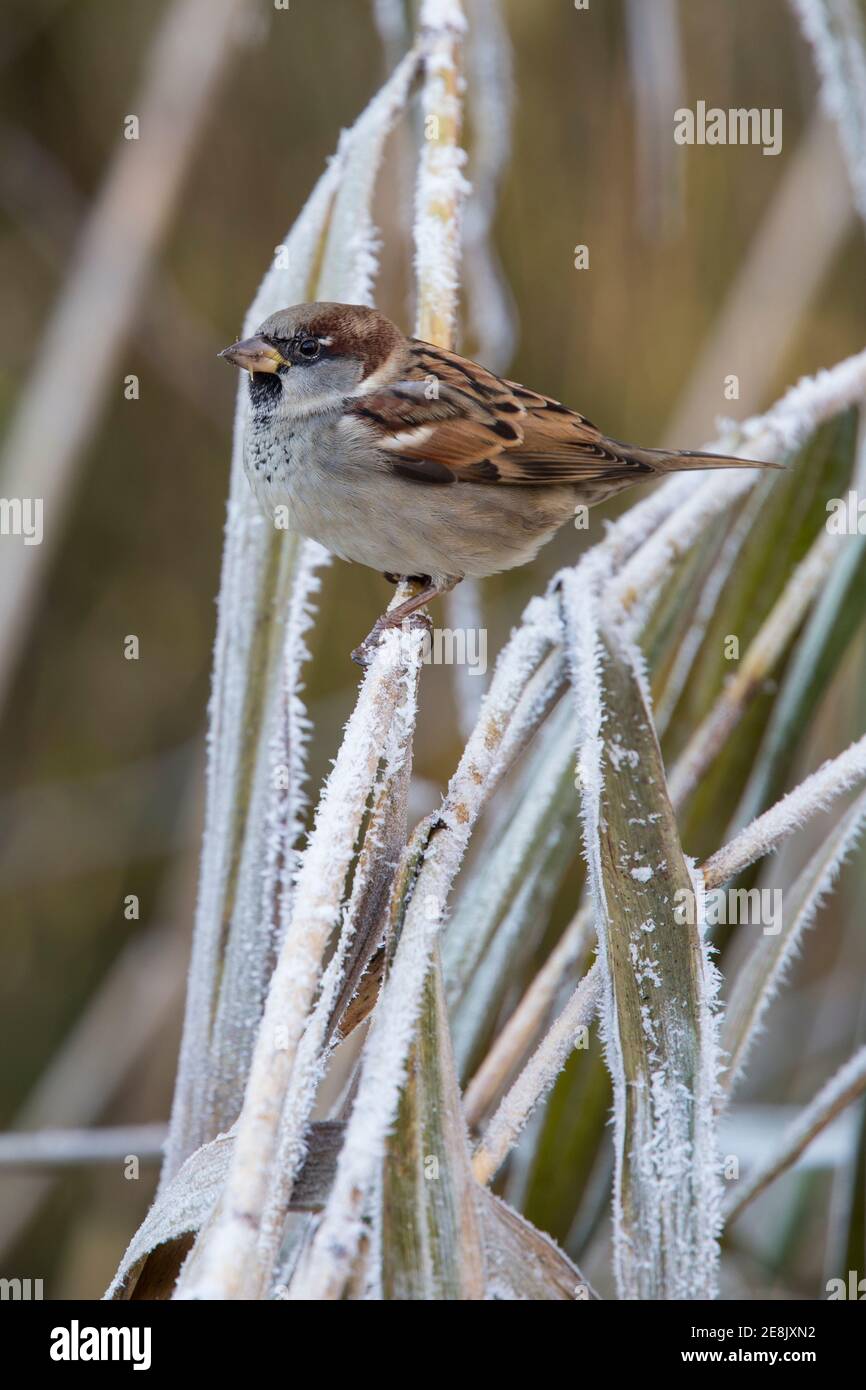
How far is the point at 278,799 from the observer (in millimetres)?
1526

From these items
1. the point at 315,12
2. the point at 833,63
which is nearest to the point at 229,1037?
the point at 833,63

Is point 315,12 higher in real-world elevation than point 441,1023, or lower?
higher

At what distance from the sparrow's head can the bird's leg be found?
1.22 feet

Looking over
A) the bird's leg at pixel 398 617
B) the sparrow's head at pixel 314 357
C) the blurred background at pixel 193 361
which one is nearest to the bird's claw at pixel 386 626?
the bird's leg at pixel 398 617

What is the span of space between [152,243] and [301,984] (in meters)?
2.19

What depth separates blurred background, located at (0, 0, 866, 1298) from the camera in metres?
3.29

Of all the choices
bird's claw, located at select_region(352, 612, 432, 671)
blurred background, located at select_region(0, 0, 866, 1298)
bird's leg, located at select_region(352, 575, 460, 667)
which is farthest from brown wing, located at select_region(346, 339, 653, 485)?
blurred background, located at select_region(0, 0, 866, 1298)

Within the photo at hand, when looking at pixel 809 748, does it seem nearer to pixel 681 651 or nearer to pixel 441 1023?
pixel 681 651

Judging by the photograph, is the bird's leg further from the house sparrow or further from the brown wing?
the brown wing

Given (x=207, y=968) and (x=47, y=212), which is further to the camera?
(x=47, y=212)

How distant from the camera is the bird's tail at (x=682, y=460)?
183 centimetres

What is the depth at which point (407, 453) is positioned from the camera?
2215 millimetres

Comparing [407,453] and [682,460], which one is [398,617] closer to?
[407,453]

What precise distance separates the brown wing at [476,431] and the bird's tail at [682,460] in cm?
1
